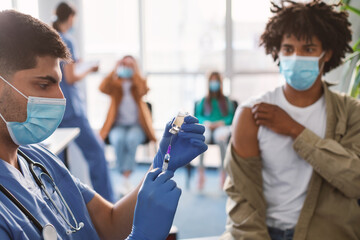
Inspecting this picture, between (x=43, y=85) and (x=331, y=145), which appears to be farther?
(x=331, y=145)

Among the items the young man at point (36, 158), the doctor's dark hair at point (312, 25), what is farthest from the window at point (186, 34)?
the young man at point (36, 158)

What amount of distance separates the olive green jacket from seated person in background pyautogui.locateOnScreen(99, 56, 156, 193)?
2.17 meters

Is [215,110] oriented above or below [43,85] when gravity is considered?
below

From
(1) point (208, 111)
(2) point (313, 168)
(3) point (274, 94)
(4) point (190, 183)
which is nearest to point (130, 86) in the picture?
(1) point (208, 111)

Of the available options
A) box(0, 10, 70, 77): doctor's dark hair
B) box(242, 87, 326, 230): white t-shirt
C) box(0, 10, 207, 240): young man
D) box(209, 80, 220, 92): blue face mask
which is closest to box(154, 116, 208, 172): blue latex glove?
box(0, 10, 207, 240): young man

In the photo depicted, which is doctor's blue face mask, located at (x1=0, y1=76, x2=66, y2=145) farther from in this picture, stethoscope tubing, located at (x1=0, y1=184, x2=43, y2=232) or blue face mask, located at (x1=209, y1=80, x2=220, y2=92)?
blue face mask, located at (x1=209, y1=80, x2=220, y2=92)

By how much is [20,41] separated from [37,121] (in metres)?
0.20

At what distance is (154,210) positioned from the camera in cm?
84

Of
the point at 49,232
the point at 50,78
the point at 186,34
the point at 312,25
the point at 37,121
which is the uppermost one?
the point at 186,34

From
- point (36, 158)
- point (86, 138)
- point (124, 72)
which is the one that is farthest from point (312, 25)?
point (124, 72)

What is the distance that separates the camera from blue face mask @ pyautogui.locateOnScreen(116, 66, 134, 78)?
3.51 m

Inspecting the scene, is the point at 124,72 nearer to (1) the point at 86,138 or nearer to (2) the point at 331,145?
(1) the point at 86,138

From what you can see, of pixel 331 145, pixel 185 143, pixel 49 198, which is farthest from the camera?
pixel 331 145

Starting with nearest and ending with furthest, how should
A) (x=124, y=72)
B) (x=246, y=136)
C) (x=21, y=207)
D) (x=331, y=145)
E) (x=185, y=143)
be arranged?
(x=21, y=207) < (x=185, y=143) < (x=331, y=145) < (x=246, y=136) < (x=124, y=72)
